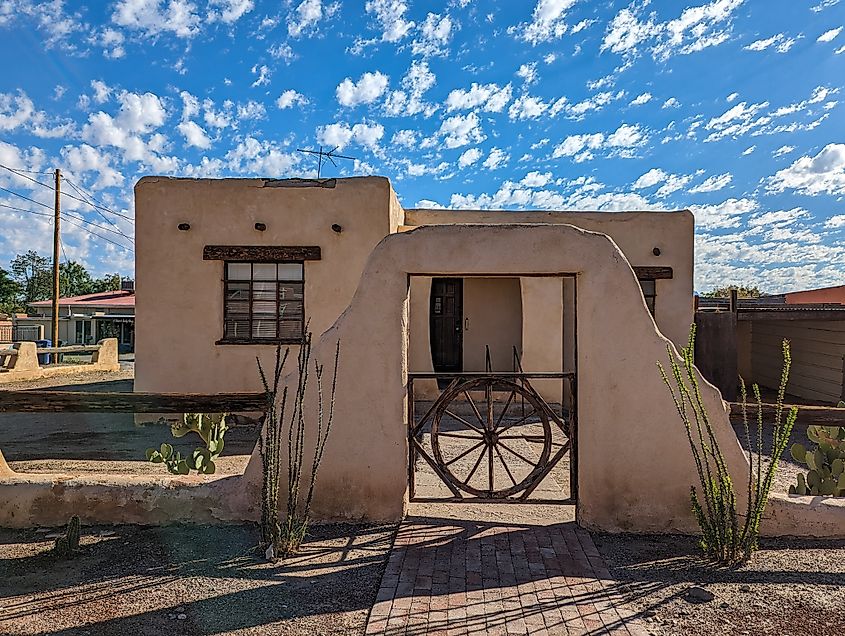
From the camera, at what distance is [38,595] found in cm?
379

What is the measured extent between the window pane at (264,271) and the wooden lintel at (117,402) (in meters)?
5.01

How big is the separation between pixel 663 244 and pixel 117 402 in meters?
9.91

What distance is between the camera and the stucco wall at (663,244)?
1162cm

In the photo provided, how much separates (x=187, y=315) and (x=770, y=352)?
552 inches

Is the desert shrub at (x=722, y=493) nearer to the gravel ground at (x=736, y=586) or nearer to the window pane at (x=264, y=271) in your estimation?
the gravel ground at (x=736, y=586)

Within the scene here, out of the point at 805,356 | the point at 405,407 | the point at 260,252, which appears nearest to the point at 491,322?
the point at 260,252

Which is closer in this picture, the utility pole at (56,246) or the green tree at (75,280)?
the utility pole at (56,246)

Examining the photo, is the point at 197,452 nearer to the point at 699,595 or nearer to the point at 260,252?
the point at 260,252

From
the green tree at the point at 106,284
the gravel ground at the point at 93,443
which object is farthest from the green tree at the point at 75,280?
the gravel ground at the point at 93,443

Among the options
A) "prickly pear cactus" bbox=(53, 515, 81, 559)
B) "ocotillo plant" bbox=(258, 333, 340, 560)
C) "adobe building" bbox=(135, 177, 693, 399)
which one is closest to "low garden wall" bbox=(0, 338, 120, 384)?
"adobe building" bbox=(135, 177, 693, 399)

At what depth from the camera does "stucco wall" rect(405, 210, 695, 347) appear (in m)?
11.6

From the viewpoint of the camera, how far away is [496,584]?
3.89m

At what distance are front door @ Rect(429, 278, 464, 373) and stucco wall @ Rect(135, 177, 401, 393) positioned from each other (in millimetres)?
3769

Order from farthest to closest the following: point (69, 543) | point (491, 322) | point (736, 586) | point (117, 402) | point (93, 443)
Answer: point (491, 322) → point (93, 443) → point (117, 402) → point (69, 543) → point (736, 586)
